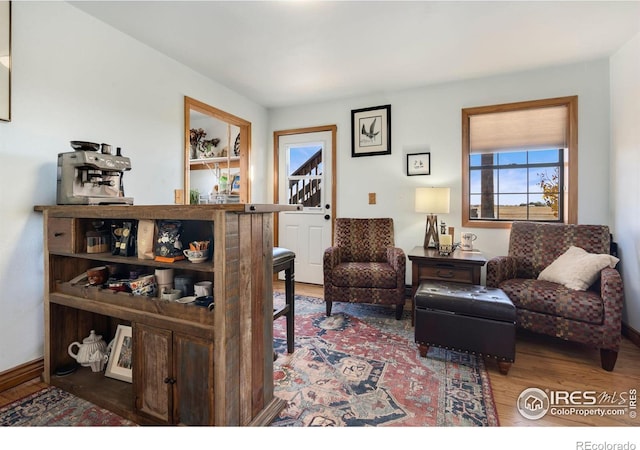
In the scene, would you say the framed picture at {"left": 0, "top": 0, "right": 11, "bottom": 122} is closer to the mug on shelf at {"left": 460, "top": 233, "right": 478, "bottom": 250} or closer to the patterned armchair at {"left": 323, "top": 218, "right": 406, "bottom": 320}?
the patterned armchair at {"left": 323, "top": 218, "right": 406, "bottom": 320}

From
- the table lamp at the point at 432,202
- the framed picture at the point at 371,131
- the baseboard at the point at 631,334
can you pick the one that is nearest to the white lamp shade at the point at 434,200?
the table lamp at the point at 432,202

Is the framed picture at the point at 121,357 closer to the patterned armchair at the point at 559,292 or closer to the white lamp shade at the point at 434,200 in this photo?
the patterned armchair at the point at 559,292

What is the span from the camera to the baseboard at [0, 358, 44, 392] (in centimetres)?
170

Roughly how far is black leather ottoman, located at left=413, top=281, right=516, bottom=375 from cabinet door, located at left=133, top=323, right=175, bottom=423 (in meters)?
1.53

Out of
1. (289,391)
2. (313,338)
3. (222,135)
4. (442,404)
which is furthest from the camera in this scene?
(222,135)

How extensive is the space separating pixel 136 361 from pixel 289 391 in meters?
0.81

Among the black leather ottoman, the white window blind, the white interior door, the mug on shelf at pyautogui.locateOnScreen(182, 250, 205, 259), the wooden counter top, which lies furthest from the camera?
the white interior door

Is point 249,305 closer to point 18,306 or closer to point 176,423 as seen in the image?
point 176,423

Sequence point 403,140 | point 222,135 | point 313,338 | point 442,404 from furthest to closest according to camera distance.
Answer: point 222,135 < point 403,140 < point 313,338 < point 442,404

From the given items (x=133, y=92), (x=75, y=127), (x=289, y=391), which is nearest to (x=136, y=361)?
(x=289, y=391)

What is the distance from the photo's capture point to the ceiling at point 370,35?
204cm

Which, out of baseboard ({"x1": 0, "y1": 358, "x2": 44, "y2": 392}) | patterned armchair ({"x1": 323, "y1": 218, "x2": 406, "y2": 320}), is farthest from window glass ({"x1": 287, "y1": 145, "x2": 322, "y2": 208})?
baseboard ({"x1": 0, "y1": 358, "x2": 44, "y2": 392})

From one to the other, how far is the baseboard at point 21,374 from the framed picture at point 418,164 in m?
3.61

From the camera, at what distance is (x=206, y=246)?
1335 millimetres
